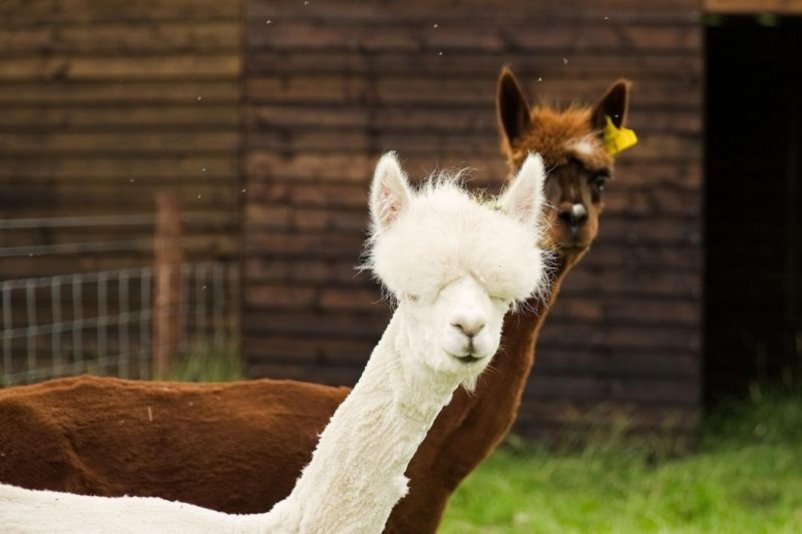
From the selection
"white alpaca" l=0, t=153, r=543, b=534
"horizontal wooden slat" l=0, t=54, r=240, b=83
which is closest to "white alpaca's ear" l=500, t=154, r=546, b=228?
"white alpaca" l=0, t=153, r=543, b=534

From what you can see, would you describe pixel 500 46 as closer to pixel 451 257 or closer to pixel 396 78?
pixel 396 78

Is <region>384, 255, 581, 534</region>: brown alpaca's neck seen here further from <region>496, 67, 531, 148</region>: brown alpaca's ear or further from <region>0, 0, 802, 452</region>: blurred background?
<region>0, 0, 802, 452</region>: blurred background

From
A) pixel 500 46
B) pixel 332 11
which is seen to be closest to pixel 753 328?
pixel 500 46

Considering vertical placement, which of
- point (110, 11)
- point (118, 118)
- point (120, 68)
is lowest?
point (118, 118)

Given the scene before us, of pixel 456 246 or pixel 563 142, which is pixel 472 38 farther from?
pixel 456 246

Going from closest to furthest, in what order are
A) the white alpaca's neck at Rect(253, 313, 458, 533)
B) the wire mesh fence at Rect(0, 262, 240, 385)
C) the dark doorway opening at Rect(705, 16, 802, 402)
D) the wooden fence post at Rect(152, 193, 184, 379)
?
1. the white alpaca's neck at Rect(253, 313, 458, 533)
2. the wooden fence post at Rect(152, 193, 184, 379)
3. the wire mesh fence at Rect(0, 262, 240, 385)
4. the dark doorway opening at Rect(705, 16, 802, 402)

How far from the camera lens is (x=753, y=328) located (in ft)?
35.8

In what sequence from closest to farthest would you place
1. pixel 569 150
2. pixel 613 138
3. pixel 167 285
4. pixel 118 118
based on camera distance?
pixel 569 150
pixel 613 138
pixel 167 285
pixel 118 118

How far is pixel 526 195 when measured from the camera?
2746mm

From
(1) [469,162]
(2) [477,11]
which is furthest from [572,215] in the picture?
(2) [477,11]

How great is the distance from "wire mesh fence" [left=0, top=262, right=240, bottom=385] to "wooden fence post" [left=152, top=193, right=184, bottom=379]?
2.65 feet

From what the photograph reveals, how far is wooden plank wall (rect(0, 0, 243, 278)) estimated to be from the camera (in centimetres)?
903

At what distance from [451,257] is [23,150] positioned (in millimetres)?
7544

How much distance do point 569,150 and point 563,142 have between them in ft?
0.16
